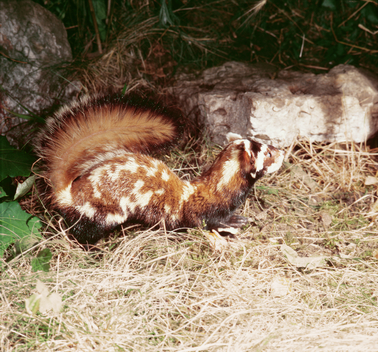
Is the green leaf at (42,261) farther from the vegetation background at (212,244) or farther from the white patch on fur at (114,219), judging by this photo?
the white patch on fur at (114,219)

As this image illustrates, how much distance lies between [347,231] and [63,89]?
93.7 inches

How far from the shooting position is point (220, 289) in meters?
1.87

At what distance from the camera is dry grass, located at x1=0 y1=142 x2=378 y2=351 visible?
157 centimetres

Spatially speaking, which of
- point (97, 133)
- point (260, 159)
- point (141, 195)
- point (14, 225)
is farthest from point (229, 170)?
point (14, 225)

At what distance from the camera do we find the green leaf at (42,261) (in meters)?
1.93

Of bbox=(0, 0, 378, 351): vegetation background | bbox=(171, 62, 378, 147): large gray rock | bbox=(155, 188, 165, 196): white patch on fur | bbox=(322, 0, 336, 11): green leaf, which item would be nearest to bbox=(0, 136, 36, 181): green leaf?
bbox=(0, 0, 378, 351): vegetation background

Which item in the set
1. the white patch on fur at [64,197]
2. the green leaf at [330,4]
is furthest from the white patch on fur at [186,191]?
the green leaf at [330,4]

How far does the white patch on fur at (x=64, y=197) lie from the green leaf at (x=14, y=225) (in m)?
0.25

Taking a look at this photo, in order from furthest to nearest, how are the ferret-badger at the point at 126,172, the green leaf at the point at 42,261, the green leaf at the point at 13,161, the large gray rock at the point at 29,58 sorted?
the large gray rock at the point at 29,58 → the green leaf at the point at 13,161 → the ferret-badger at the point at 126,172 → the green leaf at the point at 42,261

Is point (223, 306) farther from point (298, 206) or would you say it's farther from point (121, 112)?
point (121, 112)

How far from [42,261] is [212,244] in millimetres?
971

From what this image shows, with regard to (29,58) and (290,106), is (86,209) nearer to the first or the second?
(29,58)

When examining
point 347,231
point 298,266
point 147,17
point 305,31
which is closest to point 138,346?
point 298,266

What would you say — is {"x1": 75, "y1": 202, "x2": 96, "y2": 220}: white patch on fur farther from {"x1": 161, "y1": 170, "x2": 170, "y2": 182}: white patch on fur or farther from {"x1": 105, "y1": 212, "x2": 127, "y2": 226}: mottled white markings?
{"x1": 161, "y1": 170, "x2": 170, "y2": 182}: white patch on fur
